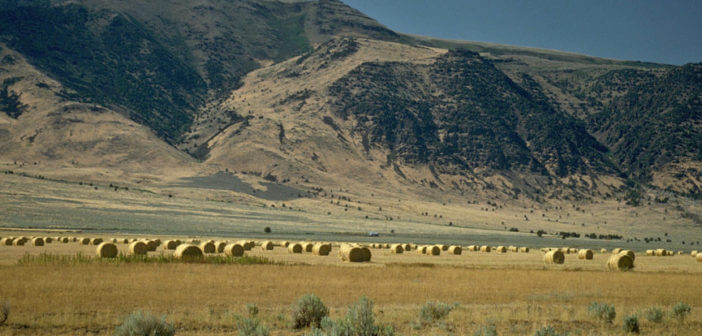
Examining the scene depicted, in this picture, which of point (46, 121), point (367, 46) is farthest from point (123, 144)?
point (367, 46)

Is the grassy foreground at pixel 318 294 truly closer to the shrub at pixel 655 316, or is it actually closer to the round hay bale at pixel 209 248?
the shrub at pixel 655 316

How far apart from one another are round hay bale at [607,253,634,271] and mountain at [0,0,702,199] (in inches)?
4230

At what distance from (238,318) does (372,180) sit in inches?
5266

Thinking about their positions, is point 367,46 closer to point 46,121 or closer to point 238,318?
point 46,121

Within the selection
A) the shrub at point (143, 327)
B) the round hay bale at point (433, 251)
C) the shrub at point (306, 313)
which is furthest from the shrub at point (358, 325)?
the round hay bale at point (433, 251)

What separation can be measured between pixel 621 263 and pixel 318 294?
21222 mm

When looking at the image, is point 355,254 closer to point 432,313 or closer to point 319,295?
point 319,295

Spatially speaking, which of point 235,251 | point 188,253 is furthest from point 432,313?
point 235,251

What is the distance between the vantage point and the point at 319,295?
20.6m

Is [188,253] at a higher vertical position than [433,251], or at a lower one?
higher

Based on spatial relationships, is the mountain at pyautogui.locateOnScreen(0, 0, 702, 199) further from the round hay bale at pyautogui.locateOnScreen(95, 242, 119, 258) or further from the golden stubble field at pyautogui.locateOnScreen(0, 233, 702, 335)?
the golden stubble field at pyautogui.locateOnScreen(0, 233, 702, 335)

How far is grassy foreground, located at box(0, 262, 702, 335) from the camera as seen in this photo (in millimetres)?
15086

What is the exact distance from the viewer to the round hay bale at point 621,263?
34.8 meters

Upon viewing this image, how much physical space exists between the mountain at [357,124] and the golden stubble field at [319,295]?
4440 inches
